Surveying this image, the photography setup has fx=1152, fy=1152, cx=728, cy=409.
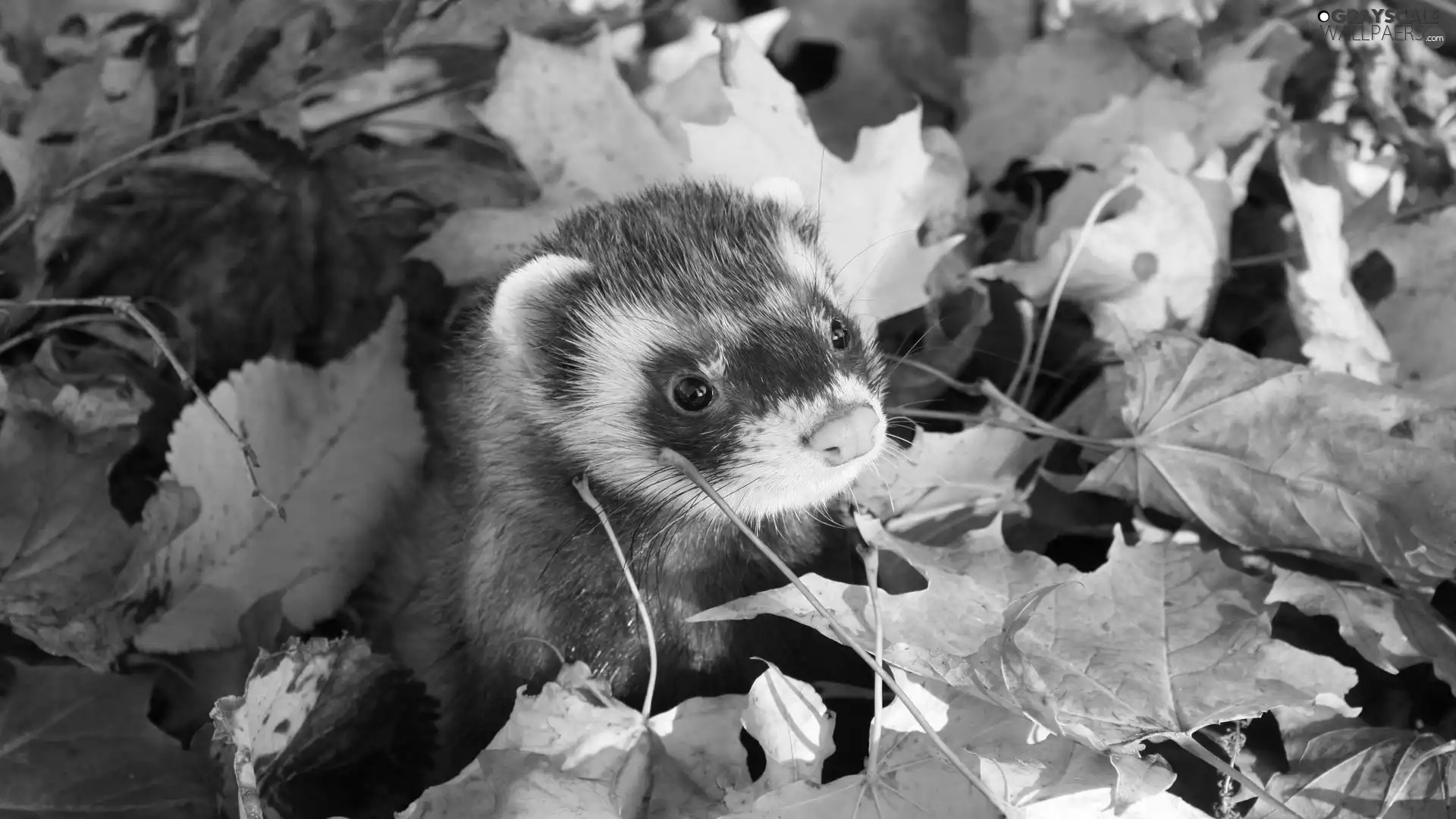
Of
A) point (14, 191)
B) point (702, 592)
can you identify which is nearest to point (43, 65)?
point (14, 191)

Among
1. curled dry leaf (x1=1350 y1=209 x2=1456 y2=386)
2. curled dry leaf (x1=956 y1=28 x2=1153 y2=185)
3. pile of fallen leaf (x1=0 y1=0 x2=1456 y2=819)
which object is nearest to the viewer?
pile of fallen leaf (x1=0 y1=0 x2=1456 y2=819)

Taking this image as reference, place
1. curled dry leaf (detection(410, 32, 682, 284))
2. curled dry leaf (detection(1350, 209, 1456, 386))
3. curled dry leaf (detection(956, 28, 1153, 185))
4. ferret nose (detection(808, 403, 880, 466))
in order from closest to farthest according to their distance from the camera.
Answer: ferret nose (detection(808, 403, 880, 466)) < curled dry leaf (detection(1350, 209, 1456, 386)) < curled dry leaf (detection(410, 32, 682, 284)) < curled dry leaf (detection(956, 28, 1153, 185))

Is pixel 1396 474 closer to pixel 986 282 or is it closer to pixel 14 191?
pixel 986 282

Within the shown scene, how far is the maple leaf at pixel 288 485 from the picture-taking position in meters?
2.52

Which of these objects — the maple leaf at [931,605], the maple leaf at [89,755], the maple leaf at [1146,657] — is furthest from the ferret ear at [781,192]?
the maple leaf at [89,755]

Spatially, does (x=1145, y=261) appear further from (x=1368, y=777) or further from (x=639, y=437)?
(x=639, y=437)

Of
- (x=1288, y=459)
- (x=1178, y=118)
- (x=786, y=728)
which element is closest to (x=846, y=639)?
(x=786, y=728)

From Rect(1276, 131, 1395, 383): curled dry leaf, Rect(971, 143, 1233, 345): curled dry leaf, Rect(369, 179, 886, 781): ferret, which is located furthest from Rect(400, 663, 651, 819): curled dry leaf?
Rect(1276, 131, 1395, 383): curled dry leaf

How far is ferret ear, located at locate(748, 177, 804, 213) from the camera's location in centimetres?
262

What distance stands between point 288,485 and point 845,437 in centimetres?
143

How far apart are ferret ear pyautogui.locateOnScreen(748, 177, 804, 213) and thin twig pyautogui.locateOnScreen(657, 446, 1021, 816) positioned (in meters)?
0.74

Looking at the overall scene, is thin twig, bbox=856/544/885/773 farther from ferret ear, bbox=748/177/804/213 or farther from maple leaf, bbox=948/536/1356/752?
ferret ear, bbox=748/177/804/213

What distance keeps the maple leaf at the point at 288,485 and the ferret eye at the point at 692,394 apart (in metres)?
0.96

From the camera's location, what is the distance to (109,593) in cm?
239
